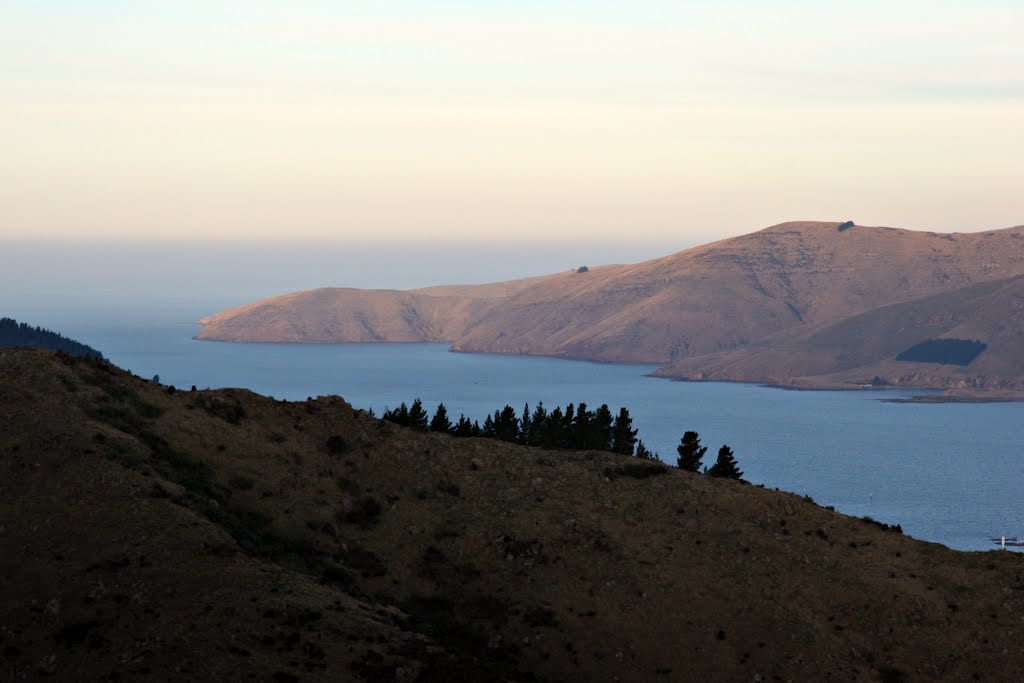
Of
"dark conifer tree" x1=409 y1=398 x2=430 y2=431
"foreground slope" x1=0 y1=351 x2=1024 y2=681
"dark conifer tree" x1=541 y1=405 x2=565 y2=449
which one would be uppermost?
"dark conifer tree" x1=409 y1=398 x2=430 y2=431

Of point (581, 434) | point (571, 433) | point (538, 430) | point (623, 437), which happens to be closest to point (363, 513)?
point (581, 434)

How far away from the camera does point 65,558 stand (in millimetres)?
53406

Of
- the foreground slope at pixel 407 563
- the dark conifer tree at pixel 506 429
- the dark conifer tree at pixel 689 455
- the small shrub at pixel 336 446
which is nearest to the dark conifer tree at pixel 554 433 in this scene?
the dark conifer tree at pixel 506 429

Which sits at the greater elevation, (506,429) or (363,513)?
(506,429)

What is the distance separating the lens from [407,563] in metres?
65.6

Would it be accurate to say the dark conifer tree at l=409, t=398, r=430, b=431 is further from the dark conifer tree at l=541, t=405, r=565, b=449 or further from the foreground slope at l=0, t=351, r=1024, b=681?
the foreground slope at l=0, t=351, r=1024, b=681

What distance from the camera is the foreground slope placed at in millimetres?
48844

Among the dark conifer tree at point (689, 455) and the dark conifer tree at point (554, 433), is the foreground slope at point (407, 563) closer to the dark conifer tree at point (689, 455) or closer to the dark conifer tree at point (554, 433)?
the dark conifer tree at point (689, 455)

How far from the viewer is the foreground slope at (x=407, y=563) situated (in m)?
48.8

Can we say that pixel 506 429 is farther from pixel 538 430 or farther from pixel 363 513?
pixel 363 513

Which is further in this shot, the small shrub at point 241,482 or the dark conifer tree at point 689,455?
the dark conifer tree at point 689,455

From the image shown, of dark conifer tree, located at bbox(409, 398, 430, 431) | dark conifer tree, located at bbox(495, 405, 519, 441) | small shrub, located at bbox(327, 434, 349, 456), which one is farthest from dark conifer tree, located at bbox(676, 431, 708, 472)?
small shrub, located at bbox(327, 434, 349, 456)

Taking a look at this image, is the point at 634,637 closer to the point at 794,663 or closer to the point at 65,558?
the point at 794,663

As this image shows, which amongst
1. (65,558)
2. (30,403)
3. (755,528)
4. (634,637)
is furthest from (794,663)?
(30,403)
